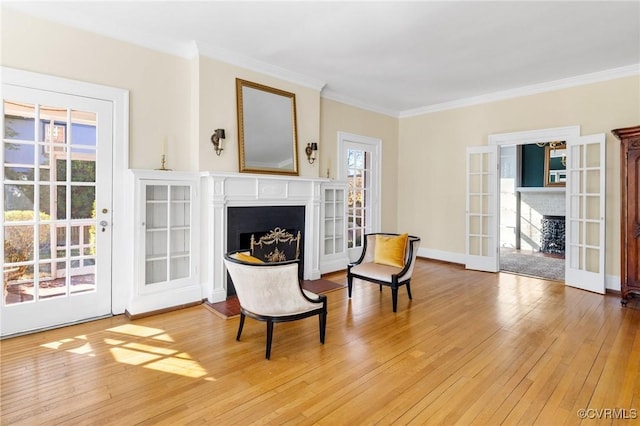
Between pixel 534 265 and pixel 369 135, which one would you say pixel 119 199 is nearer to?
pixel 369 135

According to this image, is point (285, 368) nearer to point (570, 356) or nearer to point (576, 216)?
point (570, 356)

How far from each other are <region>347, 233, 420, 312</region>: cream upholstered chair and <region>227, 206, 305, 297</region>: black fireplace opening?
2.64 feet

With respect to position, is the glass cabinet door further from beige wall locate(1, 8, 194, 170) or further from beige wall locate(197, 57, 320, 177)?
beige wall locate(197, 57, 320, 177)

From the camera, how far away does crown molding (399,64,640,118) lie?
440 cm

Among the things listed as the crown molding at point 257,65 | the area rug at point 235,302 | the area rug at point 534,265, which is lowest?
the area rug at point 235,302

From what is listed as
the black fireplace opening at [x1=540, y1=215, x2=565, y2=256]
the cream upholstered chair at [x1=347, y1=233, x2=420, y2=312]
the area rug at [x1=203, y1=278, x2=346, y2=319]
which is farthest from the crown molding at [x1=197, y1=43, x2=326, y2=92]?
the black fireplace opening at [x1=540, y1=215, x2=565, y2=256]

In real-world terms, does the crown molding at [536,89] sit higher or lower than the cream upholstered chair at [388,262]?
higher

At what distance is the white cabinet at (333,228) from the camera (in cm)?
535

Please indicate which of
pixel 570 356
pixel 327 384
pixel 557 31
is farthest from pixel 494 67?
pixel 327 384

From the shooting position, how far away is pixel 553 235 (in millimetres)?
7602

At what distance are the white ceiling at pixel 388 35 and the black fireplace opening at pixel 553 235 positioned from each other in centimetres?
394

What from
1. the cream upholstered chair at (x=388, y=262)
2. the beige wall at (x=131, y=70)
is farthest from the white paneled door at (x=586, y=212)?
the beige wall at (x=131, y=70)

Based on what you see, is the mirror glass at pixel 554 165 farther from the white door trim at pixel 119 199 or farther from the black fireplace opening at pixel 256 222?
the white door trim at pixel 119 199

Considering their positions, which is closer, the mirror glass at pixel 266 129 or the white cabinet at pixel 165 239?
the white cabinet at pixel 165 239
